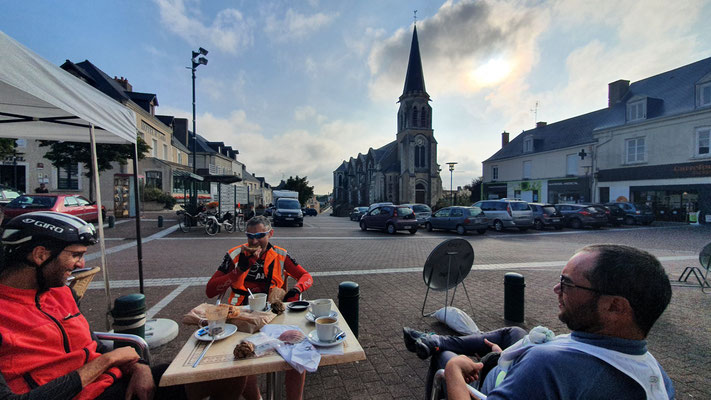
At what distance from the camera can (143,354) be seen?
7.50ft

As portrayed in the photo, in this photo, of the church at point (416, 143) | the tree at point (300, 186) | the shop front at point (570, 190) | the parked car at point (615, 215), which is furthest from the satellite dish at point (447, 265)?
the tree at point (300, 186)

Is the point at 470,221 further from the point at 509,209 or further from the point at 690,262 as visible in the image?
the point at 690,262

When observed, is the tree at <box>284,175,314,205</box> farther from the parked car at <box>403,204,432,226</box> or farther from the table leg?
the table leg

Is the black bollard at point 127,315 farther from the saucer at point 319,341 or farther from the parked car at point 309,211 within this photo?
the parked car at point 309,211

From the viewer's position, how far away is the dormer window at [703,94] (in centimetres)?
2172

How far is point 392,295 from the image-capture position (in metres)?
5.59

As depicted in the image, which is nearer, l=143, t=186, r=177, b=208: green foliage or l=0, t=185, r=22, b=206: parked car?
l=0, t=185, r=22, b=206: parked car

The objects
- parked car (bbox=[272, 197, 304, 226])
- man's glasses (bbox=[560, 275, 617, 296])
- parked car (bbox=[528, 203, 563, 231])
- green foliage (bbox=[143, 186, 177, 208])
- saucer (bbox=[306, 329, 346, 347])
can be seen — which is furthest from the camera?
green foliage (bbox=[143, 186, 177, 208])

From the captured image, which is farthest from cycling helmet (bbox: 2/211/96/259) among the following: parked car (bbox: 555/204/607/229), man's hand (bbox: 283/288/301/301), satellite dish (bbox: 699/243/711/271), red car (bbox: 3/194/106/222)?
parked car (bbox: 555/204/607/229)

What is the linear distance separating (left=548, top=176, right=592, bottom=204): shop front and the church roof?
21.4 metres

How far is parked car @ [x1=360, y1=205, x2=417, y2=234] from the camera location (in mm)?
16359

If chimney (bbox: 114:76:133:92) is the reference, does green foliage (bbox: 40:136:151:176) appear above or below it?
below

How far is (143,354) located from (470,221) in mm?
15474

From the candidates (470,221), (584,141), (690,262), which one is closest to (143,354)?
(690,262)
